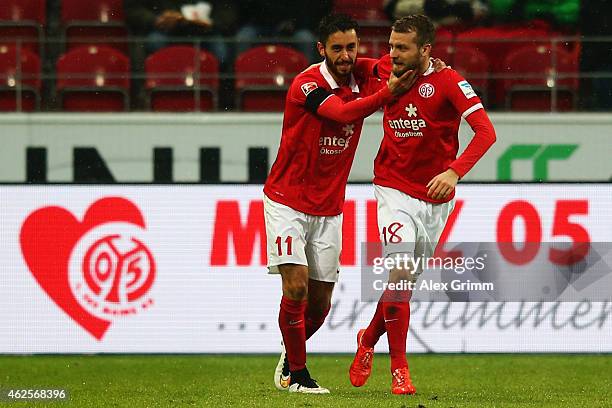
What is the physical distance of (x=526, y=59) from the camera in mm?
11336

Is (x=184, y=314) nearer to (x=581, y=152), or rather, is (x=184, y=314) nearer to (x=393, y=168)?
(x=393, y=168)

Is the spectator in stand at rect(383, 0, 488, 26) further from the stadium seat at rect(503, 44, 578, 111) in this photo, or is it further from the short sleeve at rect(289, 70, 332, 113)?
the short sleeve at rect(289, 70, 332, 113)

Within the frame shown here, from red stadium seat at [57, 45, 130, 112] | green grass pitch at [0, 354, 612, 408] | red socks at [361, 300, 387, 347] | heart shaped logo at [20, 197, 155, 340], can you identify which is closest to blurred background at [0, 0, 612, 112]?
red stadium seat at [57, 45, 130, 112]

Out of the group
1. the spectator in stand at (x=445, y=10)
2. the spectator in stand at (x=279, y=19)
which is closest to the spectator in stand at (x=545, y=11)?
the spectator in stand at (x=445, y=10)

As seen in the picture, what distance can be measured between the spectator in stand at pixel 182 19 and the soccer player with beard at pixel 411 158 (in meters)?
4.61

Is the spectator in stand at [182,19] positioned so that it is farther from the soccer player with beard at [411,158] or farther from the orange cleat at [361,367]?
the orange cleat at [361,367]

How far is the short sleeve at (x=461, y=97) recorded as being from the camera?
22.0 feet

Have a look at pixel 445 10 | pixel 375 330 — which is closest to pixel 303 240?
pixel 375 330

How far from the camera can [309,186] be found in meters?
7.05

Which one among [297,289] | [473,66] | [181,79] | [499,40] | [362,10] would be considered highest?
[362,10]

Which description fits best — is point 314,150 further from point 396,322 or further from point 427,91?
point 396,322

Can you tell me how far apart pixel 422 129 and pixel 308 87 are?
0.66 m

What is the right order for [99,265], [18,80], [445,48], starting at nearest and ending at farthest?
1. [99,265]
2. [18,80]
3. [445,48]

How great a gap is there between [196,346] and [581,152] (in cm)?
377
